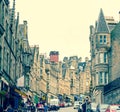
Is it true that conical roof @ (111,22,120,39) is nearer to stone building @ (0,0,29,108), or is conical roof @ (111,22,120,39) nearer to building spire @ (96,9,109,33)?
building spire @ (96,9,109,33)

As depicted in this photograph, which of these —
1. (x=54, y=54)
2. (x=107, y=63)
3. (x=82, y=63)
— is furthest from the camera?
(x=82, y=63)

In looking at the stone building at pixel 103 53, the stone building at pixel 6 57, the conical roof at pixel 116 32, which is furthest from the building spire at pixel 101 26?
the stone building at pixel 6 57

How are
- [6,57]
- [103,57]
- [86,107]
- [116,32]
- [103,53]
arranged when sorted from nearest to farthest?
[6,57] < [86,107] < [116,32] < [103,57] < [103,53]


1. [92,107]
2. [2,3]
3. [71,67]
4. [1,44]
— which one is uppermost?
[71,67]

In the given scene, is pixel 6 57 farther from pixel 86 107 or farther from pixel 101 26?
pixel 101 26

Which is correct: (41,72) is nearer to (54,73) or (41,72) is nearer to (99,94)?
(54,73)

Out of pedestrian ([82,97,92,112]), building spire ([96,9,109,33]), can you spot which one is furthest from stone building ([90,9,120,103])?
pedestrian ([82,97,92,112])

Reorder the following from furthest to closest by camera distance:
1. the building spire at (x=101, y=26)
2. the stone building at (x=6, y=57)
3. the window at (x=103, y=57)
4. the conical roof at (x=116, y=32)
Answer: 1. the building spire at (x=101, y=26)
2. the window at (x=103, y=57)
3. the conical roof at (x=116, y=32)
4. the stone building at (x=6, y=57)

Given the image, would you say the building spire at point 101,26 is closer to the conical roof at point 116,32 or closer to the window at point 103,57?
the conical roof at point 116,32

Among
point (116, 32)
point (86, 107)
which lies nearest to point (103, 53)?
point (116, 32)

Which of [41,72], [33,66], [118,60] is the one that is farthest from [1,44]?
[41,72]

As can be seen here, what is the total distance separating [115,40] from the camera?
219 feet

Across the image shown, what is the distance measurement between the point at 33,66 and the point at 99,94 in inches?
1048

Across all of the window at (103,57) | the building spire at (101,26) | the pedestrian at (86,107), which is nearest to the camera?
the pedestrian at (86,107)
